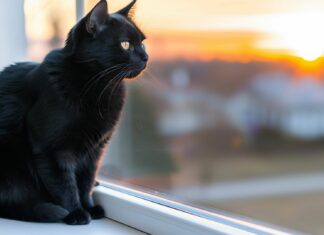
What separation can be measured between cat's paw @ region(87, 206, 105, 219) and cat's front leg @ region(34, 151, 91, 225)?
0.05m

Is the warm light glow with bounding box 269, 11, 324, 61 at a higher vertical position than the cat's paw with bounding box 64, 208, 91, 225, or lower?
higher

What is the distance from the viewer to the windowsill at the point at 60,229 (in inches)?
38.8

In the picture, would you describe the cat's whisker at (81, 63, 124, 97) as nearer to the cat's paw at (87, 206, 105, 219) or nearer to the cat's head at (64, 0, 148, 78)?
the cat's head at (64, 0, 148, 78)

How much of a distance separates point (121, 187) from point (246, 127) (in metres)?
0.37

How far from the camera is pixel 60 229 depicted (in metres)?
1.00

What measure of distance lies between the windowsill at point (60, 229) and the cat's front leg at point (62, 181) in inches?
1.0

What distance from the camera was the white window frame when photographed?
34.0 inches

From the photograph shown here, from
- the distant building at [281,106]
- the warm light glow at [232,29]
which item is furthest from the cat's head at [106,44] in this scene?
the distant building at [281,106]

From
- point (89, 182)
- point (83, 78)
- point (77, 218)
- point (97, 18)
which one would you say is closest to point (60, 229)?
point (77, 218)

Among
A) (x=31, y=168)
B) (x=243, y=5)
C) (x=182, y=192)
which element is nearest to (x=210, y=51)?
(x=243, y=5)

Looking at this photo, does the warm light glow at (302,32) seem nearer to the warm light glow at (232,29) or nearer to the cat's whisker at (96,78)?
the warm light glow at (232,29)

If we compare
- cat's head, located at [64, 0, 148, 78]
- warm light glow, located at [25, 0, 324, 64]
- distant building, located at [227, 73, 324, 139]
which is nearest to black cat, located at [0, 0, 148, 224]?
cat's head, located at [64, 0, 148, 78]

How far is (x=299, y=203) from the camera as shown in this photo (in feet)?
3.48

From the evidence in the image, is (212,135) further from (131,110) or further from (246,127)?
(131,110)
